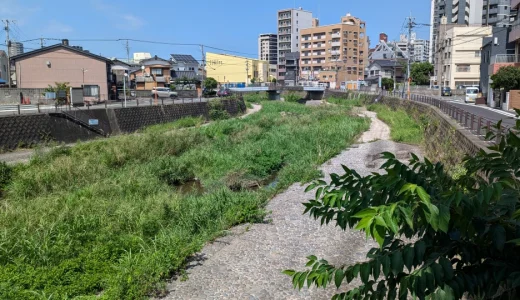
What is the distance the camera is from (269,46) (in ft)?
483

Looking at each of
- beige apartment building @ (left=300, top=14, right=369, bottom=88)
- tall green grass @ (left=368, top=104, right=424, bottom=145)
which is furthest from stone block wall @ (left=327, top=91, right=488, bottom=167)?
beige apartment building @ (left=300, top=14, right=369, bottom=88)

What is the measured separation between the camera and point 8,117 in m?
23.9

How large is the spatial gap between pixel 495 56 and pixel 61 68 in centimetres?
4237

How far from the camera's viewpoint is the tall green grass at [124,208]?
6891mm

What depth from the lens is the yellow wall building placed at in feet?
323

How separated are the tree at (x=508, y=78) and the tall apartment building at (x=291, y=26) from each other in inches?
3144

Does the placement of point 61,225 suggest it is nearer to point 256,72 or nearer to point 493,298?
point 493,298

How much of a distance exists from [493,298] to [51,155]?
1968 cm

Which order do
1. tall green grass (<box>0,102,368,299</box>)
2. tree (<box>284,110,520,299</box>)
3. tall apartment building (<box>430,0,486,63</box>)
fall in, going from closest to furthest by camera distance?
tree (<box>284,110,520,299</box>), tall green grass (<box>0,102,368,299</box>), tall apartment building (<box>430,0,486,63</box>)

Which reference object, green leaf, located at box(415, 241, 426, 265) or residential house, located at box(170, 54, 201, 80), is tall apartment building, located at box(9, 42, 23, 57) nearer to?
residential house, located at box(170, 54, 201, 80)

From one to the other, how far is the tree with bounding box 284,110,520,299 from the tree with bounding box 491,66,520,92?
35133 millimetres

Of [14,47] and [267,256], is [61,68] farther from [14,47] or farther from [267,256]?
[267,256]

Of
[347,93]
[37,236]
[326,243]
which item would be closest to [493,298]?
[326,243]

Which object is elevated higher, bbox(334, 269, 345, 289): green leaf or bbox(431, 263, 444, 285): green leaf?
bbox(431, 263, 444, 285): green leaf
